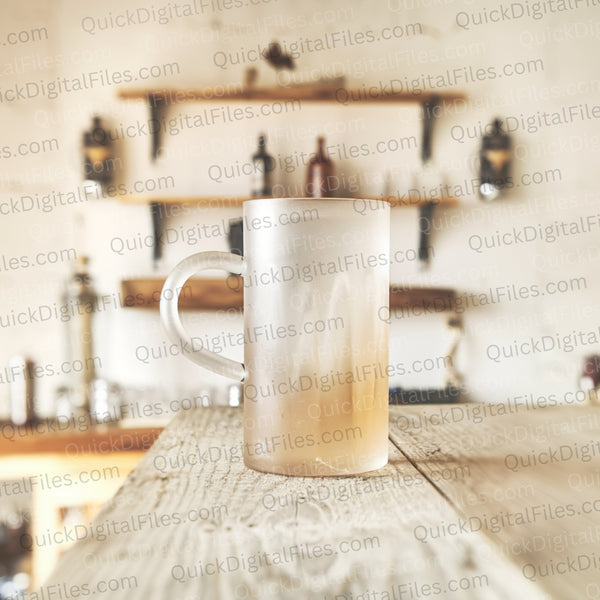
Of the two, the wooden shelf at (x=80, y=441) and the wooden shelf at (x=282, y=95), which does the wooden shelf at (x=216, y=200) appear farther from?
the wooden shelf at (x=80, y=441)

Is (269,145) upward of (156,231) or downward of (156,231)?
upward

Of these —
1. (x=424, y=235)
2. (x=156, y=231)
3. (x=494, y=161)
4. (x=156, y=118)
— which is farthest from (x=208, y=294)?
(x=494, y=161)

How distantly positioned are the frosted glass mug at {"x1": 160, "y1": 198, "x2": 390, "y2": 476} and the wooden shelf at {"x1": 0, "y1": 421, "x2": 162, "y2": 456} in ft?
5.55

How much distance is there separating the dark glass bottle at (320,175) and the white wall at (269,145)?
11 centimetres

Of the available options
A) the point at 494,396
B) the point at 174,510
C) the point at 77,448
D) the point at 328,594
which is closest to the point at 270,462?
the point at 174,510

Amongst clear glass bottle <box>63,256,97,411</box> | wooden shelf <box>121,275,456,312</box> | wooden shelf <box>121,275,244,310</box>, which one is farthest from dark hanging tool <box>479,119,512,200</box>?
clear glass bottle <box>63,256,97,411</box>

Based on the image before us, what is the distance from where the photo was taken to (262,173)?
2336mm

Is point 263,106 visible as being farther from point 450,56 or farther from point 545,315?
point 545,315

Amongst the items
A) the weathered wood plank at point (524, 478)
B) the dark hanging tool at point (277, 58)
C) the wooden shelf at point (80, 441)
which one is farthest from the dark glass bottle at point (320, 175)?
the weathered wood plank at point (524, 478)

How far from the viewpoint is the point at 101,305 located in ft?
8.05

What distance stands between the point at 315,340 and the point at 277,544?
0.17 metres

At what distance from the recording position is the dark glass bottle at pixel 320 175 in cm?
230

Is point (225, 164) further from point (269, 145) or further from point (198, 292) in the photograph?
point (198, 292)

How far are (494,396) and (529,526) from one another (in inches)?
84.9
